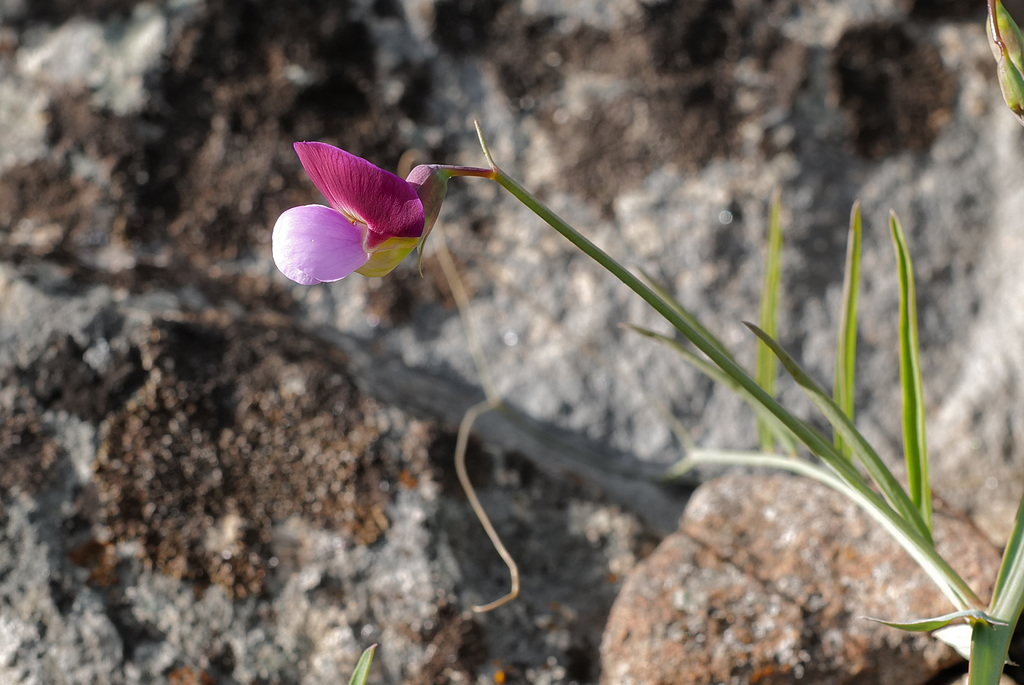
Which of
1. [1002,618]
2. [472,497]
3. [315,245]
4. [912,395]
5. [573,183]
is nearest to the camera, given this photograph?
[315,245]

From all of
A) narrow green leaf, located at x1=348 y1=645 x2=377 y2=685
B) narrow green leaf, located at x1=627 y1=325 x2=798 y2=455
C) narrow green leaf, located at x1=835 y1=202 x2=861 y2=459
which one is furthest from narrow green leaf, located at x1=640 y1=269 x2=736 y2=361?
narrow green leaf, located at x1=348 y1=645 x2=377 y2=685

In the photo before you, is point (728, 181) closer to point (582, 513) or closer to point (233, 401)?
point (582, 513)

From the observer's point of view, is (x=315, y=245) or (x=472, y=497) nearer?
(x=315, y=245)

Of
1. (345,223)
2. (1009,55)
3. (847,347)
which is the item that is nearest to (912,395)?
(847,347)

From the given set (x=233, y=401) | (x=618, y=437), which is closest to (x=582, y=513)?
(x=618, y=437)

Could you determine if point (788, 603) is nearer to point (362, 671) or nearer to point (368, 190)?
point (362, 671)

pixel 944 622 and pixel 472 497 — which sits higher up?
pixel 944 622
